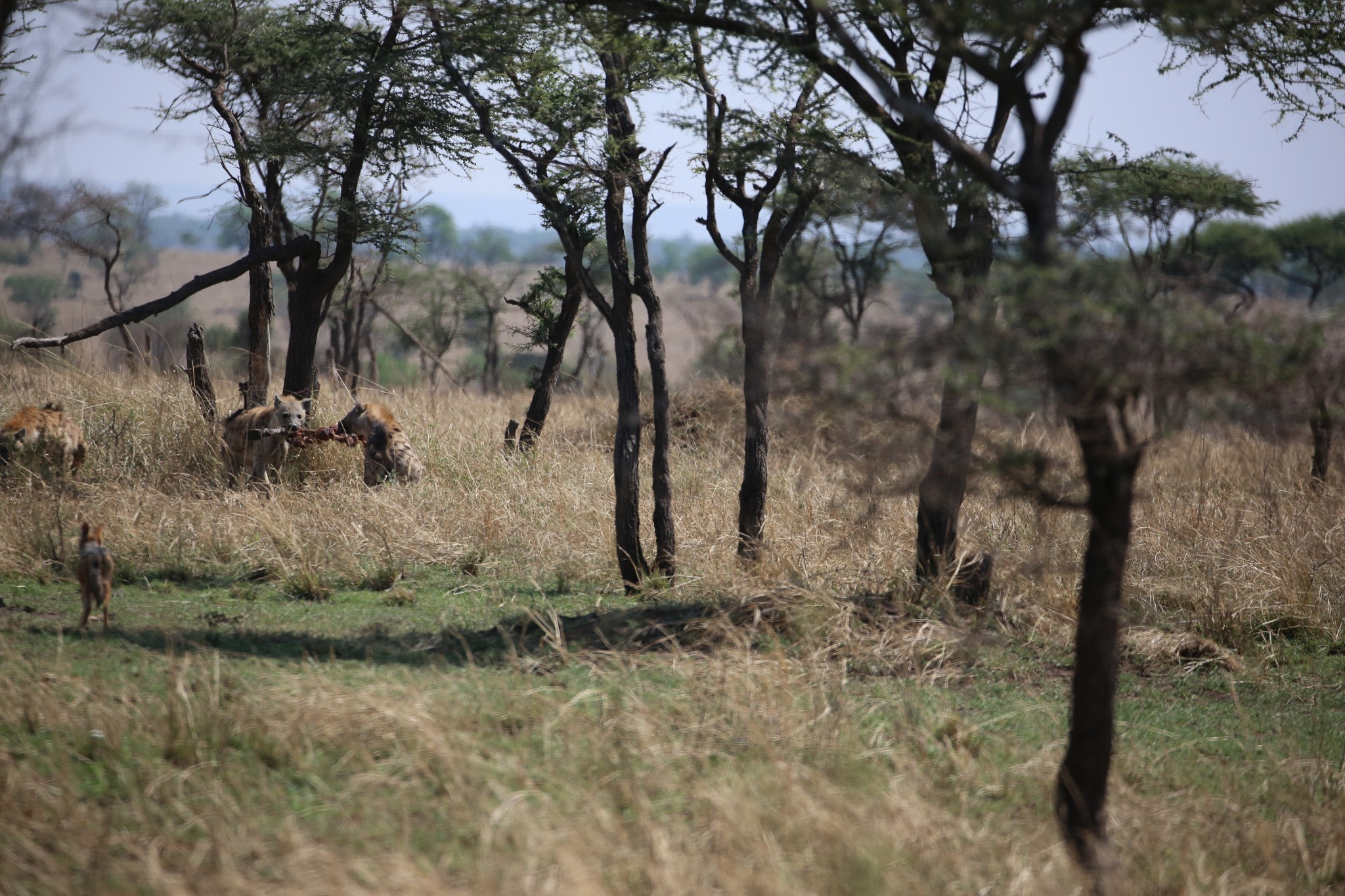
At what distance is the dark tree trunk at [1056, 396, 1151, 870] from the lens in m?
2.63

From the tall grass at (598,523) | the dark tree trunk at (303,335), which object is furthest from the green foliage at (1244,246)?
the dark tree trunk at (303,335)

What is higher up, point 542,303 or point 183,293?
point 542,303

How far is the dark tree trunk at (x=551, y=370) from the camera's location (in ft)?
31.9

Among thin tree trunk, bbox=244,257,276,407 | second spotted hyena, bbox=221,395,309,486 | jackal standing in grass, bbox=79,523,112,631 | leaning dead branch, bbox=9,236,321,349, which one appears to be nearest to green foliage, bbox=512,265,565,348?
leaning dead branch, bbox=9,236,321,349

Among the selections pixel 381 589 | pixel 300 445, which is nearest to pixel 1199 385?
pixel 381 589

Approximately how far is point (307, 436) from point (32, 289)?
41026 millimetres

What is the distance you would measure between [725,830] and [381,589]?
371cm

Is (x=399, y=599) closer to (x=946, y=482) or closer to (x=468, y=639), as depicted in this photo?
(x=468, y=639)

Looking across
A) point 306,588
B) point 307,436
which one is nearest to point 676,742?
point 306,588

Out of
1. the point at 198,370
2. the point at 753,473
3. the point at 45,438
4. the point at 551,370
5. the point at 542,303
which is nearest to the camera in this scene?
the point at 753,473

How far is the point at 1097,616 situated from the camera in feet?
9.00

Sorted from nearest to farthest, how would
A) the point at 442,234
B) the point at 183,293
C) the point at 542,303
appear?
1. the point at 183,293
2. the point at 542,303
3. the point at 442,234

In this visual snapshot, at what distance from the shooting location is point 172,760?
3.40m

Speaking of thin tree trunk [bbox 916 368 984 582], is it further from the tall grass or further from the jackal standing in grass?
the jackal standing in grass
